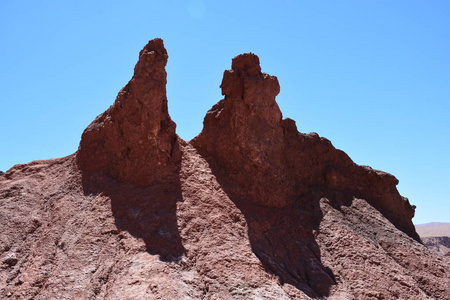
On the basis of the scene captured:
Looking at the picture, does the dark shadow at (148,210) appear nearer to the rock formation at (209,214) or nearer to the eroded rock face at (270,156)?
the rock formation at (209,214)

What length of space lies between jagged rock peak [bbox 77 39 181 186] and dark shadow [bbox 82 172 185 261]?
33 cm

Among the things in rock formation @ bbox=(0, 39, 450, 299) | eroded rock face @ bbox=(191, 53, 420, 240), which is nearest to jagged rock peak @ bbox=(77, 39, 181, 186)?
rock formation @ bbox=(0, 39, 450, 299)

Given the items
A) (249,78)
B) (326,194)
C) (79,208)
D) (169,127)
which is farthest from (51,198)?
(326,194)

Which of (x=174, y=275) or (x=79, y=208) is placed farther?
(x=79, y=208)

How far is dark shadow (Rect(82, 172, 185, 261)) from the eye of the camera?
9.31 metres

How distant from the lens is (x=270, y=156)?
1269cm

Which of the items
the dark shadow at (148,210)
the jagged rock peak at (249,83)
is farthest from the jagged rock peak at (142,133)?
the jagged rock peak at (249,83)

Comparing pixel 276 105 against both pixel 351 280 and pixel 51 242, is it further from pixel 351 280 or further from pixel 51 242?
pixel 51 242

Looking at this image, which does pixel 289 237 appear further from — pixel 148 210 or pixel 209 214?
pixel 148 210

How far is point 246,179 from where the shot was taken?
1220cm

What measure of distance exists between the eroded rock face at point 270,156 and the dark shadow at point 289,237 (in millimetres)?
199


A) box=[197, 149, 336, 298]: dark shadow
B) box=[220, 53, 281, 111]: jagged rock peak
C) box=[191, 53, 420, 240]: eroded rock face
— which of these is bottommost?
box=[197, 149, 336, 298]: dark shadow

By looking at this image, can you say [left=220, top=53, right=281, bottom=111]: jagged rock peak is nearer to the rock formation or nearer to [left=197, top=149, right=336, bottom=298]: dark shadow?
the rock formation

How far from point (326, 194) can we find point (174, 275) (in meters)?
6.46
